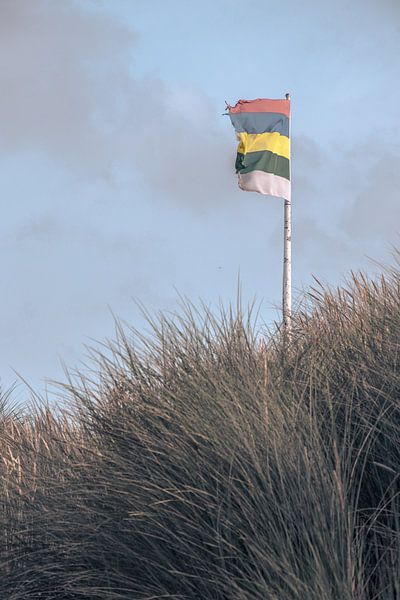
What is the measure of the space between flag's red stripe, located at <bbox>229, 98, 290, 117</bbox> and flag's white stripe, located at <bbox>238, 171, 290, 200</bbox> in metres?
1.50

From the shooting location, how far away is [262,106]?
2191 cm

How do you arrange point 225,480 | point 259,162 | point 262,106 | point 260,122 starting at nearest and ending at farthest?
1. point 225,480
2. point 259,162
3. point 260,122
4. point 262,106

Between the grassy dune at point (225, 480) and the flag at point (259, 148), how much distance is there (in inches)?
608

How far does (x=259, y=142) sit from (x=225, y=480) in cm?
1787

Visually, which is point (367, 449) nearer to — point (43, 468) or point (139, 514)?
point (139, 514)

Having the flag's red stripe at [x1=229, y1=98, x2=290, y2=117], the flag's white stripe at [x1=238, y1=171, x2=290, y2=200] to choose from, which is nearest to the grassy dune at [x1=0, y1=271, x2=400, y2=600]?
the flag's white stripe at [x1=238, y1=171, x2=290, y2=200]

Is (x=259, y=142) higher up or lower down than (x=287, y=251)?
higher up

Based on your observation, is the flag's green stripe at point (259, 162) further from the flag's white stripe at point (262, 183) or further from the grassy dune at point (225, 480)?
the grassy dune at point (225, 480)

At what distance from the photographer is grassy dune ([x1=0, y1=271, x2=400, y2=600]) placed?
14.0 ft

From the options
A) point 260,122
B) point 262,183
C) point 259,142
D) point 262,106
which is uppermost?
point 262,106

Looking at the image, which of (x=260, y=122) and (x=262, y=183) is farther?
(x=260, y=122)

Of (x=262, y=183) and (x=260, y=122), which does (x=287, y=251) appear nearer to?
(x=262, y=183)

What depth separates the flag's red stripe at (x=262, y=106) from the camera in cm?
2165

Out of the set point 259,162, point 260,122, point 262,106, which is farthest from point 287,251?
point 262,106
